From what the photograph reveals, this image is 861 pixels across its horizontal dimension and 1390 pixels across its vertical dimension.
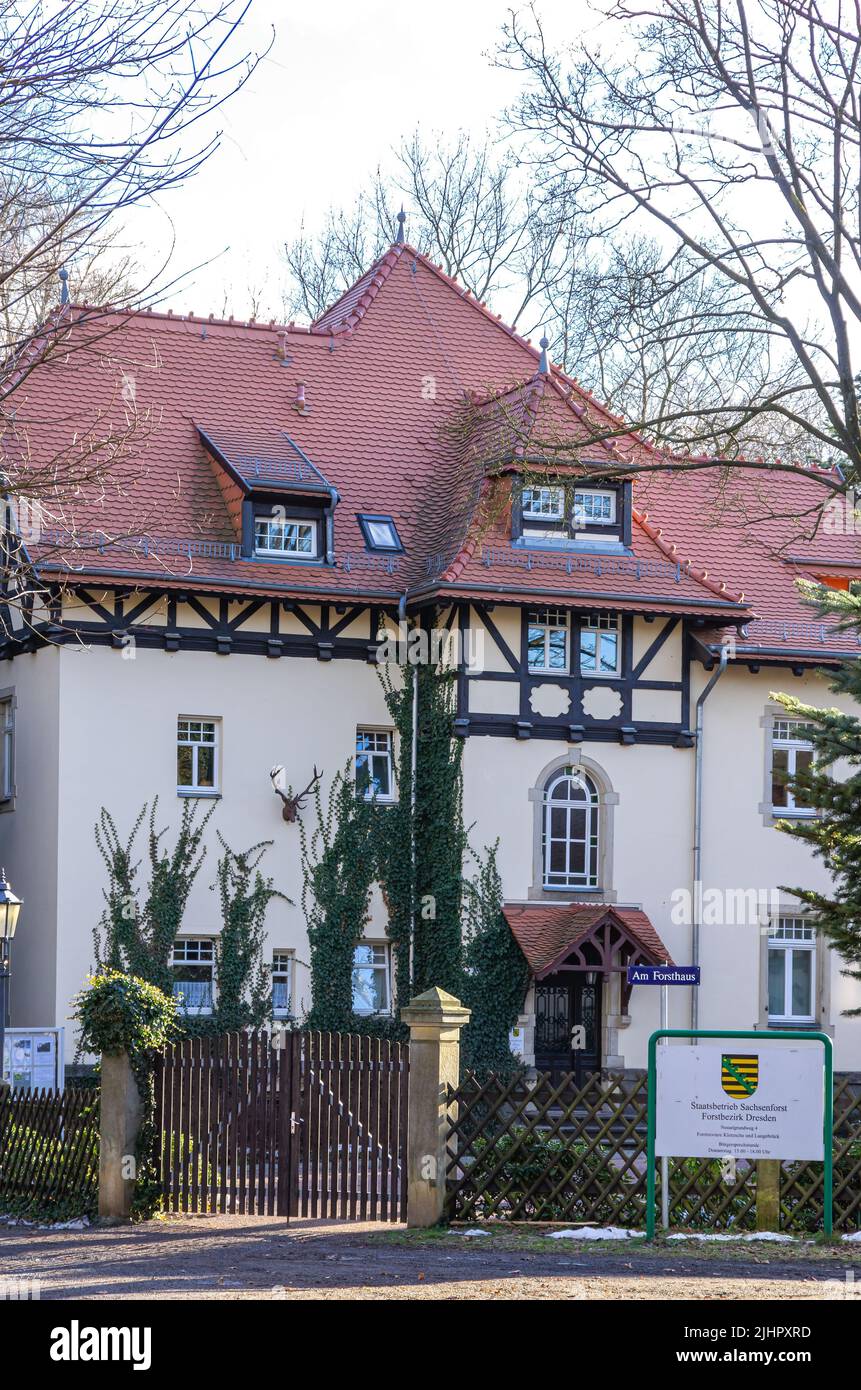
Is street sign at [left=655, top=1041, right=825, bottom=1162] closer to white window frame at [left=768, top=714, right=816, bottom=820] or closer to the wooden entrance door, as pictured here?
the wooden entrance door

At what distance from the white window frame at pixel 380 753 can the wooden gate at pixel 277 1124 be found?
10694mm

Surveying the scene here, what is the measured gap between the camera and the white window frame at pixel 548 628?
27.4 meters

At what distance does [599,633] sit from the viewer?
27766mm

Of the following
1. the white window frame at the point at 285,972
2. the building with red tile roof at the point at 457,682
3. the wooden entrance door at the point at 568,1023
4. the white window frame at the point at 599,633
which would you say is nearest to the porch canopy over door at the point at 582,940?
the building with red tile roof at the point at 457,682

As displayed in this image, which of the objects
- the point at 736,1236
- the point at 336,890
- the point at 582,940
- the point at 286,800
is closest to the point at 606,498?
the point at 286,800

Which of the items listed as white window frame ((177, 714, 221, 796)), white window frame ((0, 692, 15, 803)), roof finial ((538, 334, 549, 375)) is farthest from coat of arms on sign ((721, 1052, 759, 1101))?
roof finial ((538, 334, 549, 375))

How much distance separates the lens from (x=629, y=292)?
17859 millimetres

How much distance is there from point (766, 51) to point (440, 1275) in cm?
1137

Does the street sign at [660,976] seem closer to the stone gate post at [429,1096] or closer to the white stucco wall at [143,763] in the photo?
the stone gate post at [429,1096]

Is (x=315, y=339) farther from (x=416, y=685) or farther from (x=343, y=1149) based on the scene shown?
(x=343, y=1149)

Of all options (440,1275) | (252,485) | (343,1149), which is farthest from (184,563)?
(440,1275)

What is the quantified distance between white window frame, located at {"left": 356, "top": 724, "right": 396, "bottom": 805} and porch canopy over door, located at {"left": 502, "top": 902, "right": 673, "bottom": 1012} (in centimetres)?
241

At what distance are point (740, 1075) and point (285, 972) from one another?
13556 mm

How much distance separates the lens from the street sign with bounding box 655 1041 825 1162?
46.3 ft
